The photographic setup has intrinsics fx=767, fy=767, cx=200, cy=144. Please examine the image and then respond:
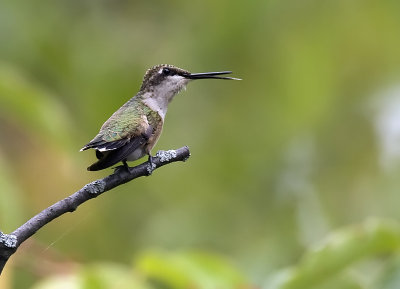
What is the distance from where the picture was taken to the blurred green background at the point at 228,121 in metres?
5.61

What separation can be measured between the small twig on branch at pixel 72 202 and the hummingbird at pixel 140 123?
0.06 m

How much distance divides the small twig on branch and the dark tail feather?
48 mm

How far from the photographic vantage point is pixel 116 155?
7.58 feet

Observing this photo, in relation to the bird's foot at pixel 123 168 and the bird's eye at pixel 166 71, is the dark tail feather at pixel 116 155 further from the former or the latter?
the bird's eye at pixel 166 71

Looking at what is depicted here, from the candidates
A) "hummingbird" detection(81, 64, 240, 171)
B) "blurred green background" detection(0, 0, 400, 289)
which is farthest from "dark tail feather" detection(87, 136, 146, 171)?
"blurred green background" detection(0, 0, 400, 289)

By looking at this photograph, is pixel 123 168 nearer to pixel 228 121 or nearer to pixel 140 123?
pixel 140 123

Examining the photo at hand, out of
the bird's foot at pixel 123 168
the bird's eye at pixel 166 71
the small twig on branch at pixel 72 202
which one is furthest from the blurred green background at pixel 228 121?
the small twig on branch at pixel 72 202

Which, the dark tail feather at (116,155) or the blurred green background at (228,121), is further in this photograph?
the blurred green background at (228,121)

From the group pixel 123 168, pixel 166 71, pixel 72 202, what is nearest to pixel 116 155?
pixel 123 168

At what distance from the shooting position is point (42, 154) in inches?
211

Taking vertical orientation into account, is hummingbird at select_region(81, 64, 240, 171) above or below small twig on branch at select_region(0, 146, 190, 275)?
above

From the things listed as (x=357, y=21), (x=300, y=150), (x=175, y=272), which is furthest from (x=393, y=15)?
(x=175, y=272)

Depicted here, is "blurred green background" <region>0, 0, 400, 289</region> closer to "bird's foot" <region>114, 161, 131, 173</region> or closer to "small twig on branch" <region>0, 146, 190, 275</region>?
"bird's foot" <region>114, 161, 131, 173</region>

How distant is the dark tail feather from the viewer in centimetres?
221
